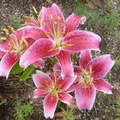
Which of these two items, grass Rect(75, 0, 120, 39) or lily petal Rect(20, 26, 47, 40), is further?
grass Rect(75, 0, 120, 39)

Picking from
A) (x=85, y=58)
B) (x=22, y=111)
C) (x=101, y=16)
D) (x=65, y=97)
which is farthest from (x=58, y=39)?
(x=101, y=16)

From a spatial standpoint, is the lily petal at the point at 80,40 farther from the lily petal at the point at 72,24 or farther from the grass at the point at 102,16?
the grass at the point at 102,16

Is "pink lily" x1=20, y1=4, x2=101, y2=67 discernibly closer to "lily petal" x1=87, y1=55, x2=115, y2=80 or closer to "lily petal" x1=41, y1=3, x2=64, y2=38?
"lily petal" x1=41, y1=3, x2=64, y2=38

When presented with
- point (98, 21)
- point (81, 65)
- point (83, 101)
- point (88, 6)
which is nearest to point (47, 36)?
point (81, 65)

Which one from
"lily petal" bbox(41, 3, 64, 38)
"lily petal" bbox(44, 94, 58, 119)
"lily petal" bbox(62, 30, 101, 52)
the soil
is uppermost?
"lily petal" bbox(41, 3, 64, 38)

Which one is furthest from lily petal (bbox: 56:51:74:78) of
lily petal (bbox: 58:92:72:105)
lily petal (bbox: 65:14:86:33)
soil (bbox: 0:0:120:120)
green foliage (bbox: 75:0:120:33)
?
green foliage (bbox: 75:0:120:33)

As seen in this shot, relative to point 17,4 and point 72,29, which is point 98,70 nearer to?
point 72,29

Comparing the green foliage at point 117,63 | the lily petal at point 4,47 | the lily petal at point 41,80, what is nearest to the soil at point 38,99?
the green foliage at point 117,63
